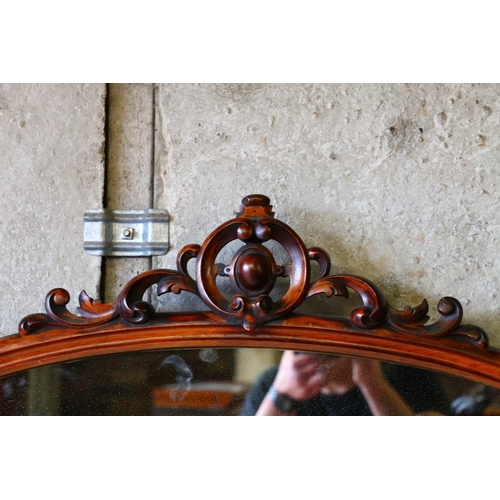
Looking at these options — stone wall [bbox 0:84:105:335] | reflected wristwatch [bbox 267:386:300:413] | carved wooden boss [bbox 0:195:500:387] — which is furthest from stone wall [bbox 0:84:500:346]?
reflected wristwatch [bbox 267:386:300:413]

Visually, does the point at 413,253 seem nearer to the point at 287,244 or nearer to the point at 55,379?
the point at 287,244

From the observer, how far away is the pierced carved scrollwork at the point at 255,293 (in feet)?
3.22

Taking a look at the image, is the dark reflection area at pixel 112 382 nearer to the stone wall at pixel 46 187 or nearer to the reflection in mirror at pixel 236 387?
the reflection in mirror at pixel 236 387

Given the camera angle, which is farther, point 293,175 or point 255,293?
point 293,175

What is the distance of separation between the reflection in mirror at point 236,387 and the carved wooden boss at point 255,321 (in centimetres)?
4

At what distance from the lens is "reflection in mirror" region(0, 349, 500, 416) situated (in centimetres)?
104

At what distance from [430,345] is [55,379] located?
729 mm

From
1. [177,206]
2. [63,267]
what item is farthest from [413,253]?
[63,267]

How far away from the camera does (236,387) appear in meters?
1.06

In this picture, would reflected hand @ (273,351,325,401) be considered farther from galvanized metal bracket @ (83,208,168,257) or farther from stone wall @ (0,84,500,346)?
galvanized metal bracket @ (83,208,168,257)

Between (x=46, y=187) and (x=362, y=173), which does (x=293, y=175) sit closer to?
(x=362, y=173)

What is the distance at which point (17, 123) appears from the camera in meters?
1.17

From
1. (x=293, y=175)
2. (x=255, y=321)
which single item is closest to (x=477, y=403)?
(x=255, y=321)

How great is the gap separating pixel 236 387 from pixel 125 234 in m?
0.40
